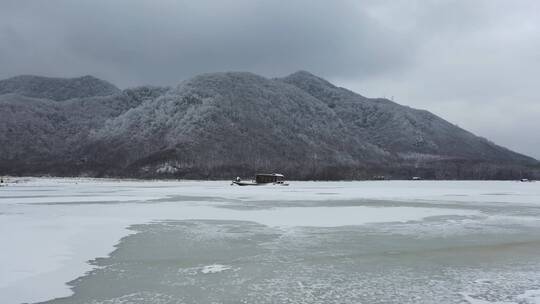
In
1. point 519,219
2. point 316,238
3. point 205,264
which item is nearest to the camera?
point 205,264

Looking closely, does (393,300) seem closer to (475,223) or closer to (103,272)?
(103,272)

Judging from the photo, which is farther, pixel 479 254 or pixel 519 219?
pixel 519 219

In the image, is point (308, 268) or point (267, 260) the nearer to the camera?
point (308, 268)

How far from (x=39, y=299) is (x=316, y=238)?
11.7 meters

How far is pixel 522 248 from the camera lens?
18.7 meters

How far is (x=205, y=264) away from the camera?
15.5 metres

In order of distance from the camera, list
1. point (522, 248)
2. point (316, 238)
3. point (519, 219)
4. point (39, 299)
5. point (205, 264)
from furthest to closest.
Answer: point (519, 219), point (316, 238), point (522, 248), point (205, 264), point (39, 299)

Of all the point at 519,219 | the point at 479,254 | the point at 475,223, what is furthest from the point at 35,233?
the point at 519,219

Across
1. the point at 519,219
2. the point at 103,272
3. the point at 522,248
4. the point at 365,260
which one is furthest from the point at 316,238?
the point at 519,219

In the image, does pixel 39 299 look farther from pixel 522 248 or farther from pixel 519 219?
pixel 519 219

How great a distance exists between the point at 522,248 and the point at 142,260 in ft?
43.1

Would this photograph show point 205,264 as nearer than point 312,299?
No

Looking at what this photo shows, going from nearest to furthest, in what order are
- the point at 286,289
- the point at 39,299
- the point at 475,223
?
the point at 39,299
the point at 286,289
the point at 475,223

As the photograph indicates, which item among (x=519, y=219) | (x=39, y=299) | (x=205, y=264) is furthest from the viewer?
(x=519, y=219)
